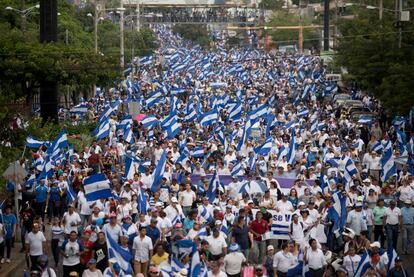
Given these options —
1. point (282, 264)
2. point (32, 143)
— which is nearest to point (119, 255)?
point (282, 264)

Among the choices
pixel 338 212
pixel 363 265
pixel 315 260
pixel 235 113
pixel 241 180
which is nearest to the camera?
pixel 363 265

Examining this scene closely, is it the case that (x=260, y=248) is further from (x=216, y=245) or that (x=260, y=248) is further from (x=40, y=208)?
(x=40, y=208)

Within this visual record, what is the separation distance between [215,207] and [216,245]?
304 centimetres

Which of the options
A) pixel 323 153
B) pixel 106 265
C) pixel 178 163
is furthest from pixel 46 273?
pixel 323 153

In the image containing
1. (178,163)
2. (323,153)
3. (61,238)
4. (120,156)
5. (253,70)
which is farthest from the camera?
(253,70)

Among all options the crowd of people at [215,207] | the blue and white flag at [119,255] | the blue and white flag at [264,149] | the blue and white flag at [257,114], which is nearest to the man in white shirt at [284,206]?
the crowd of people at [215,207]

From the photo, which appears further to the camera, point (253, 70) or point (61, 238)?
point (253, 70)

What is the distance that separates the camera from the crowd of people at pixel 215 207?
61.7ft

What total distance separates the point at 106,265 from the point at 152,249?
727 mm

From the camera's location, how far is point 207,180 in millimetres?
26203

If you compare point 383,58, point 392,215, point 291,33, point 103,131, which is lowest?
point 291,33

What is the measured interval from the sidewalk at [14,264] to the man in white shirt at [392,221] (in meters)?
6.57

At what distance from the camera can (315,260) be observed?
18.8 m

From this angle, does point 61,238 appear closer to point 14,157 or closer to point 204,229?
point 204,229
